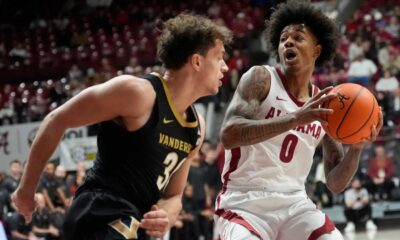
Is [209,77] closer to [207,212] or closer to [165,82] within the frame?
[165,82]

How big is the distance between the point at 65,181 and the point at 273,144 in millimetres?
8186

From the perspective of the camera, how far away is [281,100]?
15.1 ft

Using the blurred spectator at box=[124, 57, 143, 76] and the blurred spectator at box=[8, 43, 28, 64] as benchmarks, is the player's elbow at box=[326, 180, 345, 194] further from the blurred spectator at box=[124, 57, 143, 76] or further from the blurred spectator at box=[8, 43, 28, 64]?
the blurred spectator at box=[8, 43, 28, 64]

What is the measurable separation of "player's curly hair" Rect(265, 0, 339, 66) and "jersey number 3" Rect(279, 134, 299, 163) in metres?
0.81

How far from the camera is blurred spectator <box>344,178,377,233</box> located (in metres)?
11.1

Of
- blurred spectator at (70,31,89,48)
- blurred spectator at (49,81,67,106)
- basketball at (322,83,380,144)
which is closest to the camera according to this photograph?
basketball at (322,83,380,144)

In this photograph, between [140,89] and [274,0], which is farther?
[274,0]

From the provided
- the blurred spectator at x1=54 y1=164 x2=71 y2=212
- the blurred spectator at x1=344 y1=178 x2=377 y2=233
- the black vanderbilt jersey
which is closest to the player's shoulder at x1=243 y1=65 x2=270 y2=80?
the black vanderbilt jersey

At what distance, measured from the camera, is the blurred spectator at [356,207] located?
1109cm

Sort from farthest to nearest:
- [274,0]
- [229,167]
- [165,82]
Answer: [274,0]
[229,167]
[165,82]

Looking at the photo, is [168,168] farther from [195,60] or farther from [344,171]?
[344,171]

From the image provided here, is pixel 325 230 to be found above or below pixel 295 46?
below

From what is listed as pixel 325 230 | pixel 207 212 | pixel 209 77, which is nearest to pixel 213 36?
pixel 209 77

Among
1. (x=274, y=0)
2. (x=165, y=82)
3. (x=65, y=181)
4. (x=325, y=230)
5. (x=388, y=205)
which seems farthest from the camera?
(x=274, y=0)
